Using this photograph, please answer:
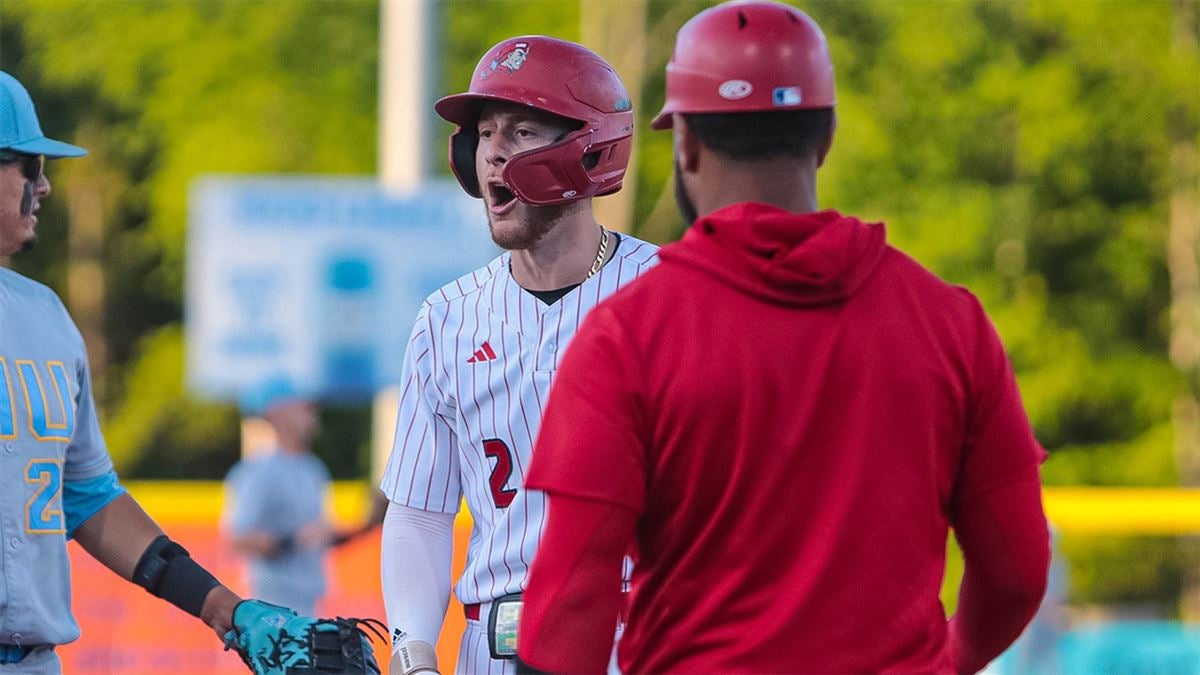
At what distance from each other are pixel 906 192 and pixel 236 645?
18.1 metres

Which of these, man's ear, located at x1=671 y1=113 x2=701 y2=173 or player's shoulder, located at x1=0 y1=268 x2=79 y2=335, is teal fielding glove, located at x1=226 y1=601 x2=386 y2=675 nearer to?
player's shoulder, located at x1=0 y1=268 x2=79 y2=335

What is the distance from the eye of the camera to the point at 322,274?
43.1 feet

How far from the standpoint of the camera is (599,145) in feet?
14.5

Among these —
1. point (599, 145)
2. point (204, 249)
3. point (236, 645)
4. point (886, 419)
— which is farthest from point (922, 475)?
point (204, 249)

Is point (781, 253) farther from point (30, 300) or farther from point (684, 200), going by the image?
point (30, 300)

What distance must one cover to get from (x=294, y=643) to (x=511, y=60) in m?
1.52

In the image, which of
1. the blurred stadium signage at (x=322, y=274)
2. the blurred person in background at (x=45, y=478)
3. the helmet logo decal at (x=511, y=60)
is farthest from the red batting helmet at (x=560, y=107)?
the blurred stadium signage at (x=322, y=274)

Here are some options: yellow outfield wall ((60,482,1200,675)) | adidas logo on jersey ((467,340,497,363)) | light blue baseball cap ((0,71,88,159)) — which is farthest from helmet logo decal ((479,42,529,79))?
yellow outfield wall ((60,482,1200,675))

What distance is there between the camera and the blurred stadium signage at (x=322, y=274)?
12.3 meters

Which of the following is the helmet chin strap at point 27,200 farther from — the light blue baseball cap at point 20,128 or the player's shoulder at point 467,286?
the player's shoulder at point 467,286

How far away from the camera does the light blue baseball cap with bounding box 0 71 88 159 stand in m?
4.42

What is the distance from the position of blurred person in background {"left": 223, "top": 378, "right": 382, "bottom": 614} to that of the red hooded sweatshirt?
7582 millimetres

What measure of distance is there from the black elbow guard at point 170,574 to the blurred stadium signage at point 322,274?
7.32m

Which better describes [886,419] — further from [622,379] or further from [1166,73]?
[1166,73]
